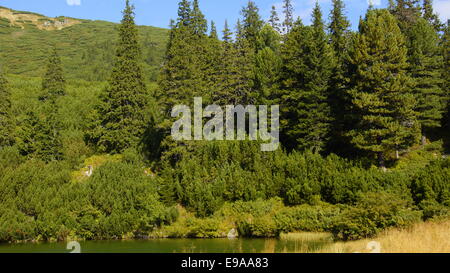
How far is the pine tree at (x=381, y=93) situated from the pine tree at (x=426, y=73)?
4465mm

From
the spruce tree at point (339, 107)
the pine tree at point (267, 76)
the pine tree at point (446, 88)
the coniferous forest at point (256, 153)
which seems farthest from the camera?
the pine tree at point (446, 88)

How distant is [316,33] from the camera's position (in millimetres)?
36875

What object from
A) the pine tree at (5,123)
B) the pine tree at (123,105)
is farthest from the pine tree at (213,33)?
the pine tree at (5,123)

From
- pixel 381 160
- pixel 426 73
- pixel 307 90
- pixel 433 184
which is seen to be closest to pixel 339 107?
pixel 307 90

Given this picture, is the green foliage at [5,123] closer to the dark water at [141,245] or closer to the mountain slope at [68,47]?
the dark water at [141,245]

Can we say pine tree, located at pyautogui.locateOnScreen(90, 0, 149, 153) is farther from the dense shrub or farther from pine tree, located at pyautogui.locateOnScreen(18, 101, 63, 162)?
the dense shrub

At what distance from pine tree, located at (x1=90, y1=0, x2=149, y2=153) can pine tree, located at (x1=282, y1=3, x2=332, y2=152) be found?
15957 mm

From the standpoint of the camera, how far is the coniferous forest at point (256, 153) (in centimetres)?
2833

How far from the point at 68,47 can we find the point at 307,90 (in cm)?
13968

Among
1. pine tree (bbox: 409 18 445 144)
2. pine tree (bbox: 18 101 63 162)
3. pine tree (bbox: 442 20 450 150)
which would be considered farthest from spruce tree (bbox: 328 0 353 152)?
pine tree (bbox: 18 101 63 162)

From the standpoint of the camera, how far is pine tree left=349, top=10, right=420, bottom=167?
103 feet

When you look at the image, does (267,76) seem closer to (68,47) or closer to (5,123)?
(5,123)

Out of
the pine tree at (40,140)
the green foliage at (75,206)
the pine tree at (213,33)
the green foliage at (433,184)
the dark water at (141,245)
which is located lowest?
the dark water at (141,245)
